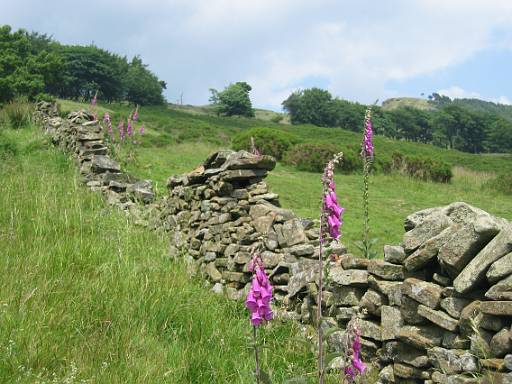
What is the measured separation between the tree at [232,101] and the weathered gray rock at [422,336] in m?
91.6

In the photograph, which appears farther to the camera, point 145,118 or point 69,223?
point 145,118

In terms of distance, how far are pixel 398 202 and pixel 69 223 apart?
767 centimetres

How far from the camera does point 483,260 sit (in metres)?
3.50

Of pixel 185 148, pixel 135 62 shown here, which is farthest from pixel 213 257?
pixel 135 62

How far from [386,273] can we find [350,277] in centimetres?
37

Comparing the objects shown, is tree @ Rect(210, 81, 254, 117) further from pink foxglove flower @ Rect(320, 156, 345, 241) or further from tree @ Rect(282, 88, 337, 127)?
pink foxglove flower @ Rect(320, 156, 345, 241)

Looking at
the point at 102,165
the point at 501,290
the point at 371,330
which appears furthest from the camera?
the point at 102,165

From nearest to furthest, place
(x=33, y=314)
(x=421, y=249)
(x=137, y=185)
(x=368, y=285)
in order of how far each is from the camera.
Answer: (x=33, y=314), (x=421, y=249), (x=368, y=285), (x=137, y=185)

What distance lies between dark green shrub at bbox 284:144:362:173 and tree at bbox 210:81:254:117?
254ft

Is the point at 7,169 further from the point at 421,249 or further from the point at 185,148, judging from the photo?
the point at 185,148

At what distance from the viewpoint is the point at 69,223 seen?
6.05m

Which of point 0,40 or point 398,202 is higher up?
point 0,40

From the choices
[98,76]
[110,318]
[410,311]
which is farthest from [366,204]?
[98,76]

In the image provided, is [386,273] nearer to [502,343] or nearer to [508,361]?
[502,343]
